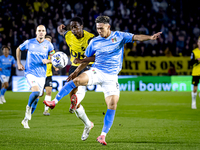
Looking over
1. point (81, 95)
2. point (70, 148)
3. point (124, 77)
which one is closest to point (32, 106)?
point (81, 95)

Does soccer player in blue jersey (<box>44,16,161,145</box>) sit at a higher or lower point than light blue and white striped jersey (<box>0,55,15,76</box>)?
higher

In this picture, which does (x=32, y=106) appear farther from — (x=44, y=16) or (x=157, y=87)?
(x=44, y=16)

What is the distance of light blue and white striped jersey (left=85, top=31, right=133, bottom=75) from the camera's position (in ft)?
17.4

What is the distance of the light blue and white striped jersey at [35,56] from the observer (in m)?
7.57

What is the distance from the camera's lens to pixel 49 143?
211 inches

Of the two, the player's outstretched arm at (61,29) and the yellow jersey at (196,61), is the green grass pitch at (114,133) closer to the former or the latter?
the player's outstretched arm at (61,29)

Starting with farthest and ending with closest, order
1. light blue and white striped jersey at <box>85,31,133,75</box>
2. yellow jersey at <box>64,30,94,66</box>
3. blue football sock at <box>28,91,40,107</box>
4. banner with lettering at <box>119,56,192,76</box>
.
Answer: banner with lettering at <box>119,56,192,76</box> < blue football sock at <box>28,91,40,107</box> < yellow jersey at <box>64,30,94,66</box> < light blue and white striped jersey at <box>85,31,133,75</box>

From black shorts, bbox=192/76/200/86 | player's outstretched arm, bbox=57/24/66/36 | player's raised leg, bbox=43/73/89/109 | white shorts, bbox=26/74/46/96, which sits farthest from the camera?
black shorts, bbox=192/76/200/86

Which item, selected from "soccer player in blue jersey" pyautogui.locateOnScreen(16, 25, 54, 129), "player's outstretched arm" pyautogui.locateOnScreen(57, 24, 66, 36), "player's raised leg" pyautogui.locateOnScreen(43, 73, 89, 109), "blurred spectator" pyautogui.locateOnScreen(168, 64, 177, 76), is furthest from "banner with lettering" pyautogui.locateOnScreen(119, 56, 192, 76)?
"player's raised leg" pyautogui.locateOnScreen(43, 73, 89, 109)

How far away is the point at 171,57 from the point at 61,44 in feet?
22.2

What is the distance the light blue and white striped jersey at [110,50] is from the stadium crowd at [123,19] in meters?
14.4

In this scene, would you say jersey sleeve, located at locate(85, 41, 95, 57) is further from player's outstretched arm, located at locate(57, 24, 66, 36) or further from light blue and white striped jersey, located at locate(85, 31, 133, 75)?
player's outstretched arm, located at locate(57, 24, 66, 36)

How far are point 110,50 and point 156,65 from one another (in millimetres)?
15410

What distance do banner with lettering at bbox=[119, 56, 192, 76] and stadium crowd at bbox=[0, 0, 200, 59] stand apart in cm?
38
